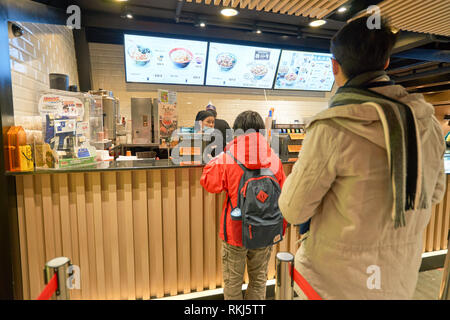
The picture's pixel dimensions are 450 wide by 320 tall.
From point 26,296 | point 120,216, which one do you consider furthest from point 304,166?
point 26,296

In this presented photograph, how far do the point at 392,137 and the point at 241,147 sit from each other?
947 millimetres

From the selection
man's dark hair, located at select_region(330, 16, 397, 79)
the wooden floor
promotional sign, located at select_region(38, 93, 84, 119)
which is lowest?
the wooden floor

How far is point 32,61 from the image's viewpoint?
251cm

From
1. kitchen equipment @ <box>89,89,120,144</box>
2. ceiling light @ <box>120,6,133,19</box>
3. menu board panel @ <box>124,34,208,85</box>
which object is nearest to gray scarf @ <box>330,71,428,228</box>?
kitchen equipment @ <box>89,89,120,144</box>

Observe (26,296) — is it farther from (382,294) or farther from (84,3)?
(84,3)

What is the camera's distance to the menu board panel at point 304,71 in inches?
223

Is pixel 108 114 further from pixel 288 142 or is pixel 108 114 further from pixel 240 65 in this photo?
pixel 240 65

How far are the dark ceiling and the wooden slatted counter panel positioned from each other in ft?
10.3

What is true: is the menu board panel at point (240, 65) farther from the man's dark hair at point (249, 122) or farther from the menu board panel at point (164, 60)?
the man's dark hair at point (249, 122)

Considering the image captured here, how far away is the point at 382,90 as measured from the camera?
0.86 m

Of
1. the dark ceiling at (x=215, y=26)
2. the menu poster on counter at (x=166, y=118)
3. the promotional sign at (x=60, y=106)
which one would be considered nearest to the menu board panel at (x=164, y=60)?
the dark ceiling at (x=215, y=26)

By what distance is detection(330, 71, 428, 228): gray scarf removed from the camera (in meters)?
0.79

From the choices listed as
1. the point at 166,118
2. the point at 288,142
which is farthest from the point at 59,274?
the point at 166,118

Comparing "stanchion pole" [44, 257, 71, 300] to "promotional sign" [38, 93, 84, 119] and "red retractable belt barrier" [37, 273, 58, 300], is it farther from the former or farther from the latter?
"promotional sign" [38, 93, 84, 119]
